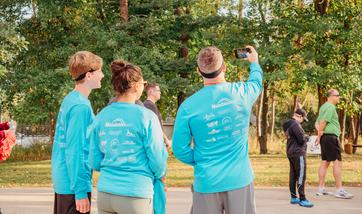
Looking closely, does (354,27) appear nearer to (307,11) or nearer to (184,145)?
(307,11)

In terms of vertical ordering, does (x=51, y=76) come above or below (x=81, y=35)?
below

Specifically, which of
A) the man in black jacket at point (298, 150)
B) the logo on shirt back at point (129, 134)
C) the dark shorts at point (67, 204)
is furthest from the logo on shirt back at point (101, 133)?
the man in black jacket at point (298, 150)

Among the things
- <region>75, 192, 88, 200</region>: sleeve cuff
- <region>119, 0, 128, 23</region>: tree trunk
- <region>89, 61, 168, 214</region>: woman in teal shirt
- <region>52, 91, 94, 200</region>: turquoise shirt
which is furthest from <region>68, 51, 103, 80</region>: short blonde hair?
<region>119, 0, 128, 23</region>: tree trunk

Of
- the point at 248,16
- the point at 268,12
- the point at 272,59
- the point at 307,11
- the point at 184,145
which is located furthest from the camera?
the point at 268,12

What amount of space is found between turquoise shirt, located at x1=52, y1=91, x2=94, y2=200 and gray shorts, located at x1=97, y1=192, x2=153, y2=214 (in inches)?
12.6

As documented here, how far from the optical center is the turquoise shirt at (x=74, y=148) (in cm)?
470

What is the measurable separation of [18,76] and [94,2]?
186 inches

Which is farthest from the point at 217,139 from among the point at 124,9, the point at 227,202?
the point at 124,9

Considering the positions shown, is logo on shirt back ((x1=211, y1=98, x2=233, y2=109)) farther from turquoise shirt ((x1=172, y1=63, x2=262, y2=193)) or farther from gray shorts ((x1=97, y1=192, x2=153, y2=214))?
gray shorts ((x1=97, y1=192, x2=153, y2=214))

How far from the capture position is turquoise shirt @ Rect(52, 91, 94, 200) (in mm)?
4699

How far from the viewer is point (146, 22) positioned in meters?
24.7

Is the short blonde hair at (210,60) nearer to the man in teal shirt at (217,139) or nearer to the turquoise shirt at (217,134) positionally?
the man in teal shirt at (217,139)

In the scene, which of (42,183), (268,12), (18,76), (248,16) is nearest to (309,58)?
(248,16)

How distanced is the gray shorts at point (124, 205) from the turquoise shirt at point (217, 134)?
51 cm
